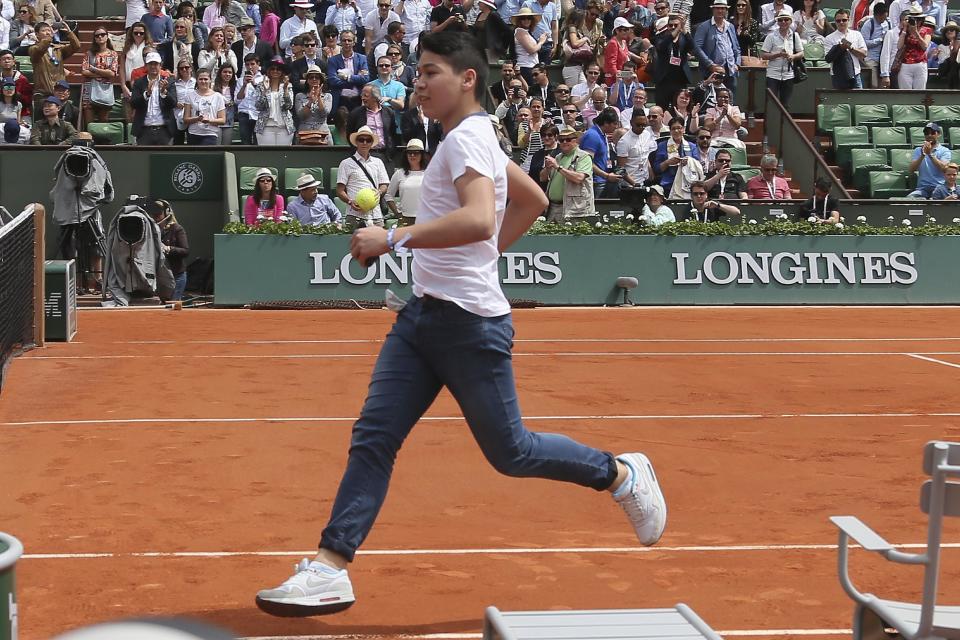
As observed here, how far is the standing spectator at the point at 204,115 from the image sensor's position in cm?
2041

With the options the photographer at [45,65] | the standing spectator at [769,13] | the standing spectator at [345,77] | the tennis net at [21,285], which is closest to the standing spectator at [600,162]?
the standing spectator at [345,77]

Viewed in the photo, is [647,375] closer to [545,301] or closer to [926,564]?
[545,301]

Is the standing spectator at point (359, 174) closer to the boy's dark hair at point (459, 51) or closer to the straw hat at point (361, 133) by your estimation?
the straw hat at point (361, 133)

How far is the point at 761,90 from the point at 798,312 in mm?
6796

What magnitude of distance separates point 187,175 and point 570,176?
18.3ft

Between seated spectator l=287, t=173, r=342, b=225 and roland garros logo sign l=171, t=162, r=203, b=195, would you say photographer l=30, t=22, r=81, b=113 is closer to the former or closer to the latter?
roland garros logo sign l=171, t=162, r=203, b=195

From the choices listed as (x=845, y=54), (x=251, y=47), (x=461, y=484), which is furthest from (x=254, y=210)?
(x=461, y=484)

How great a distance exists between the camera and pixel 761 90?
77.6 ft

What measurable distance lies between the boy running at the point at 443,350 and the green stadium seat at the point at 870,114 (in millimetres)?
19445

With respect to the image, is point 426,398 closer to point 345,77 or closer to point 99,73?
point 345,77

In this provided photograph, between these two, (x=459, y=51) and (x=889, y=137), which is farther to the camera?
(x=889, y=137)

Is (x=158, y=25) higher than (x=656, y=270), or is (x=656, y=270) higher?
(x=158, y=25)

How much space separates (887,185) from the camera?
21453 mm

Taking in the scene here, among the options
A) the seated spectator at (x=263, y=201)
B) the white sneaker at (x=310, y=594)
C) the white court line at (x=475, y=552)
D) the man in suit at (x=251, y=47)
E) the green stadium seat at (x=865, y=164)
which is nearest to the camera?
the white sneaker at (x=310, y=594)
